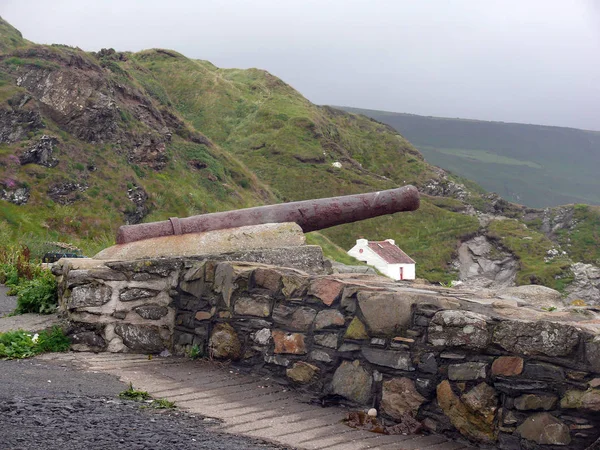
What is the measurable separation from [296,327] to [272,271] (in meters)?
0.55

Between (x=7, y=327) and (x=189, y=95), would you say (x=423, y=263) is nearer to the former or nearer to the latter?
(x=189, y=95)

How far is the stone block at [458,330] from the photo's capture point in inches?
163

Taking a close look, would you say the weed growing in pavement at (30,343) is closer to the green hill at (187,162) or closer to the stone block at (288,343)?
the stone block at (288,343)

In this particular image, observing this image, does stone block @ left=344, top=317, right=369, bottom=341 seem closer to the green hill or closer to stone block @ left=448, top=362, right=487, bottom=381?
stone block @ left=448, top=362, right=487, bottom=381

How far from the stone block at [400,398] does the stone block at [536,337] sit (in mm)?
689

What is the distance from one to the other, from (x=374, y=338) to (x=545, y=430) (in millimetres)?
1308

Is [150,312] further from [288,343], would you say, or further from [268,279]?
[288,343]

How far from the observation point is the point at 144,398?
4.72 metres

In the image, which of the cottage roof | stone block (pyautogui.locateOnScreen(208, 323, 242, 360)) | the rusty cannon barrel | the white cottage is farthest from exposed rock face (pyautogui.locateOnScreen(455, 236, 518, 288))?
stone block (pyautogui.locateOnScreen(208, 323, 242, 360))

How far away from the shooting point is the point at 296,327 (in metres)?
5.28

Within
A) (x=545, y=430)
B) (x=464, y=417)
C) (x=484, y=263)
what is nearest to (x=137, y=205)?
(x=464, y=417)

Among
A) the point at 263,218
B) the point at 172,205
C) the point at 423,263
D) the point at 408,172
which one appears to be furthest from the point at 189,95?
the point at 263,218

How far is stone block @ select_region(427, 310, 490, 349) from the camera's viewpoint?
13.6 feet

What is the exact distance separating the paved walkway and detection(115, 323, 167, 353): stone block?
14 centimetres
